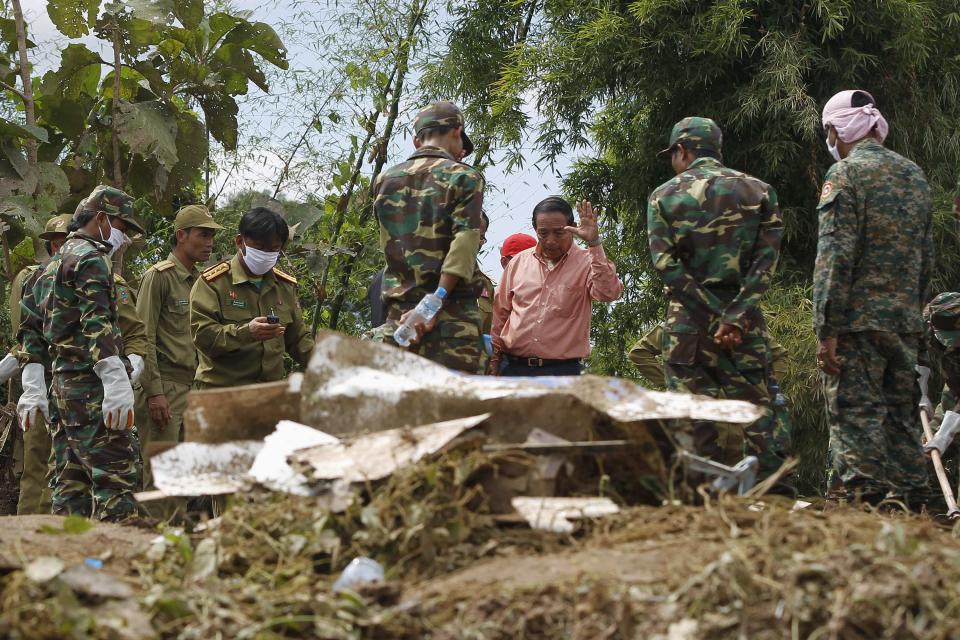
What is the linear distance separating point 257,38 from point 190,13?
22.7 inches

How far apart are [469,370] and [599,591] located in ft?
8.77

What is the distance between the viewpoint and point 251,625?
2807mm

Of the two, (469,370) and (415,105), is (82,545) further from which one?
(415,105)

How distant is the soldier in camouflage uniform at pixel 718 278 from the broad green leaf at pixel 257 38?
16.8 ft

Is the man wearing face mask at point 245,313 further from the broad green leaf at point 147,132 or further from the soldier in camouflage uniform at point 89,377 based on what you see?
the broad green leaf at point 147,132

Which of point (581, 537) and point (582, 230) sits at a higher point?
point (582, 230)

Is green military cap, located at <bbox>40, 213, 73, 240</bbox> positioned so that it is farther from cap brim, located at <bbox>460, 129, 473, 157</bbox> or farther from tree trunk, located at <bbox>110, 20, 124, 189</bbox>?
cap brim, located at <bbox>460, 129, 473, 157</bbox>

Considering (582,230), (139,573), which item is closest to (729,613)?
(139,573)

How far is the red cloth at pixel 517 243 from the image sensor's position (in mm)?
7566

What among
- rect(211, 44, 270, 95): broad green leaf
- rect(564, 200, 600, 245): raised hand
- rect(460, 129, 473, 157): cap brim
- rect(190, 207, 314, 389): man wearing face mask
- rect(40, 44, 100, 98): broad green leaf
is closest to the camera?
rect(460, 129, 473, 157): cap brim

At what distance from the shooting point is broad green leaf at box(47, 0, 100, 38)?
8852 mm

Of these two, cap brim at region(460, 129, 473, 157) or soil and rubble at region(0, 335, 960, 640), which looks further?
cap brim at region(460, 129, 473, 157)

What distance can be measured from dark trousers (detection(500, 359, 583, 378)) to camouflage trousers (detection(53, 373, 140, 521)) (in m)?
2.21

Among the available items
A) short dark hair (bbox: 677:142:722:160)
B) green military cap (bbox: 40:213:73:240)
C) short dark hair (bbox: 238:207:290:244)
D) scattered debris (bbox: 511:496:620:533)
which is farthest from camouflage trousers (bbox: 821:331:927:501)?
green military cap (bbox: 40:213:73:240)
